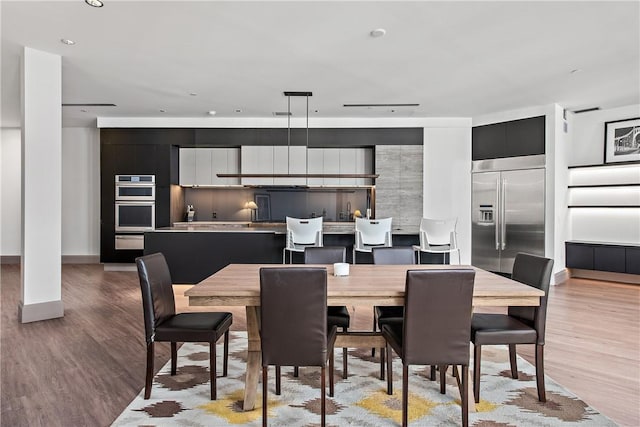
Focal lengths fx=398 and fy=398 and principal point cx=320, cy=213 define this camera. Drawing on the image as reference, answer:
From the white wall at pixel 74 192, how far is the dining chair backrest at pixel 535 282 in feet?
26.2

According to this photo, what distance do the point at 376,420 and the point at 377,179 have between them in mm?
5491

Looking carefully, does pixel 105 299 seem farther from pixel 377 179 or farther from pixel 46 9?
pixel 377 179

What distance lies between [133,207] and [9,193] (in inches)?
121

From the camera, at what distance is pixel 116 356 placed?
3.16 m

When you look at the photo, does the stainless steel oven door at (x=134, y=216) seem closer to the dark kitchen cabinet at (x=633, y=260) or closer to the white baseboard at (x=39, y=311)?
the white baseboard at (x=39, y=311)

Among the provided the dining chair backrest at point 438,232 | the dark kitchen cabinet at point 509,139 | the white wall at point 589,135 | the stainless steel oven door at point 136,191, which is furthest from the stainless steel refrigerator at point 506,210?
the stainless steel oven door at point 136,191

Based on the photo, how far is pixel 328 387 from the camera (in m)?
2.60

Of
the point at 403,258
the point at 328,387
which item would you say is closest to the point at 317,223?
the point at 403,258

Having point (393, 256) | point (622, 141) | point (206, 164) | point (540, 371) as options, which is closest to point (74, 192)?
point (206, 164)

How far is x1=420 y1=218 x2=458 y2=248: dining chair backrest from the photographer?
496cm

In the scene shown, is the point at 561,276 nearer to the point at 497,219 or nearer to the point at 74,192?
the point at 497,219

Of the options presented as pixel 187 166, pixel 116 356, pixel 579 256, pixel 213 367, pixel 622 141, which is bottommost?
pixel 116 356

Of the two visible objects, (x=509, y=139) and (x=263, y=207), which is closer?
(x=509, y=139)

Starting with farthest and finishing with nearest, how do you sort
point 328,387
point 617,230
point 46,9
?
point 617,230 → point 46,9 → point 328,387
